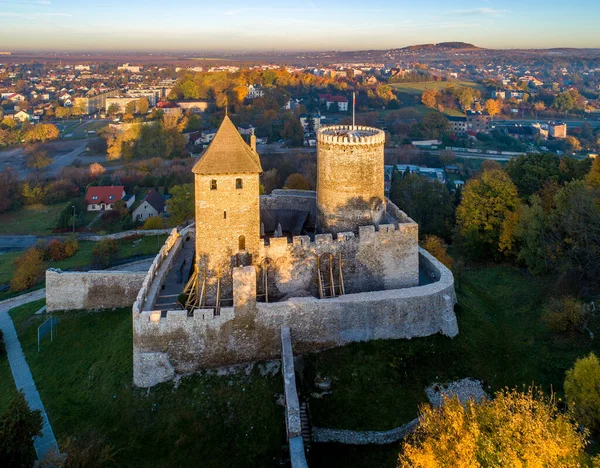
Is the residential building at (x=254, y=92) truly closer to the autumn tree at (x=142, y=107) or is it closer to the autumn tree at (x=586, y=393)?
the autumn tree at (x=142, y=107)

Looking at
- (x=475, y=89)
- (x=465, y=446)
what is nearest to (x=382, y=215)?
Answer: (x=465, y=446)

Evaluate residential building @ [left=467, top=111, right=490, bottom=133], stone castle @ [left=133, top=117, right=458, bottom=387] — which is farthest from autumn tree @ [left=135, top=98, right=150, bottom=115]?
stone castle @ [left=133, top=117, right=458, bottom=387]

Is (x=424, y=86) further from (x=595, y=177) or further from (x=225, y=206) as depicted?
(x=225, y=206)

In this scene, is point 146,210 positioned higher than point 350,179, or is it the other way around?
point 350,179

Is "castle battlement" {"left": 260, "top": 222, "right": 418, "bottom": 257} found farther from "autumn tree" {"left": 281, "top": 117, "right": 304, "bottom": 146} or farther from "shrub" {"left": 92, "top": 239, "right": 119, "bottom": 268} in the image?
"autumn tree" {"left": 281, "top": 117, "right": 304, "bottom": 146}

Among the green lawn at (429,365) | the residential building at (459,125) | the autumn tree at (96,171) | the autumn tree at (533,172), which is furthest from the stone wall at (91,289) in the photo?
the residential building at (459,125)

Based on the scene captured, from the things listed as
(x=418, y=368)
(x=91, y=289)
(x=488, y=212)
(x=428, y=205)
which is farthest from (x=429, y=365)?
(x=428, y=205)
